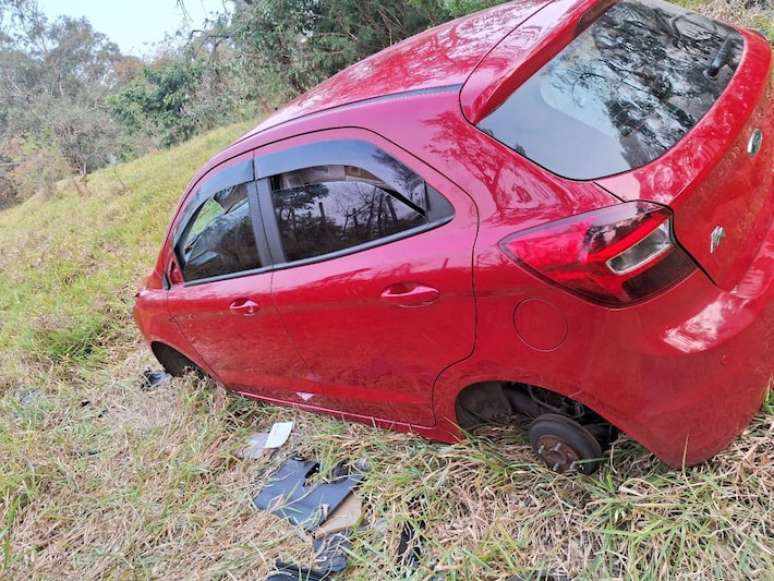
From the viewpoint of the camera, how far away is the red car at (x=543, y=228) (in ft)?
5.16

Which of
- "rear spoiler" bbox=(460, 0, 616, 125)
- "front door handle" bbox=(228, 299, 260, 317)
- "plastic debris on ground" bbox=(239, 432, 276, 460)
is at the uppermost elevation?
"rear spoiler" bbox=(460, 0, 616, 125)

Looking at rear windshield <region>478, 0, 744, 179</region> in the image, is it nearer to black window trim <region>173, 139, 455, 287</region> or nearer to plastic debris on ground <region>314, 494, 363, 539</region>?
black window trim <region>173, 139, 455, 287</region>

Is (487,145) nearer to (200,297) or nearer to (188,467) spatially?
(200,297)

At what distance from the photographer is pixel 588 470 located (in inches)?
79.0

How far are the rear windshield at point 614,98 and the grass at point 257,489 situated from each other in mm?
1067

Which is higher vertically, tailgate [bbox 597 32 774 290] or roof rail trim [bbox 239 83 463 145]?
roof rail trim [bbox 239 83 463 145]

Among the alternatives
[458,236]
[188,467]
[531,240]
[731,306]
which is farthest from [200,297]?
[731,306]

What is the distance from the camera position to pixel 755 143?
5.79 ft

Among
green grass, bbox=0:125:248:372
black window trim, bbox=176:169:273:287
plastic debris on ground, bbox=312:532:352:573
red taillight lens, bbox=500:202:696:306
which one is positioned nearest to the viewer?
red taillight lens, bbox=500:202:696:306

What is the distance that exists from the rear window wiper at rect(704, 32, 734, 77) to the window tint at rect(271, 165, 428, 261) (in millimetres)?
1035

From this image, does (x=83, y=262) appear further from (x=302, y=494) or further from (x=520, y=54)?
(x=520, y=54)

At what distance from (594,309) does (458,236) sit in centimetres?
48

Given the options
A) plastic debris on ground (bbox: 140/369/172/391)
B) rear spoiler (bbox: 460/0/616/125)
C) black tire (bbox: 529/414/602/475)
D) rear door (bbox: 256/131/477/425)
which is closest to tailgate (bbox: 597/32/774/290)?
rear spoiler (bbox: 460/0/616/125)

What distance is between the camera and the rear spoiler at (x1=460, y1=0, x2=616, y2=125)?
1.76 m
